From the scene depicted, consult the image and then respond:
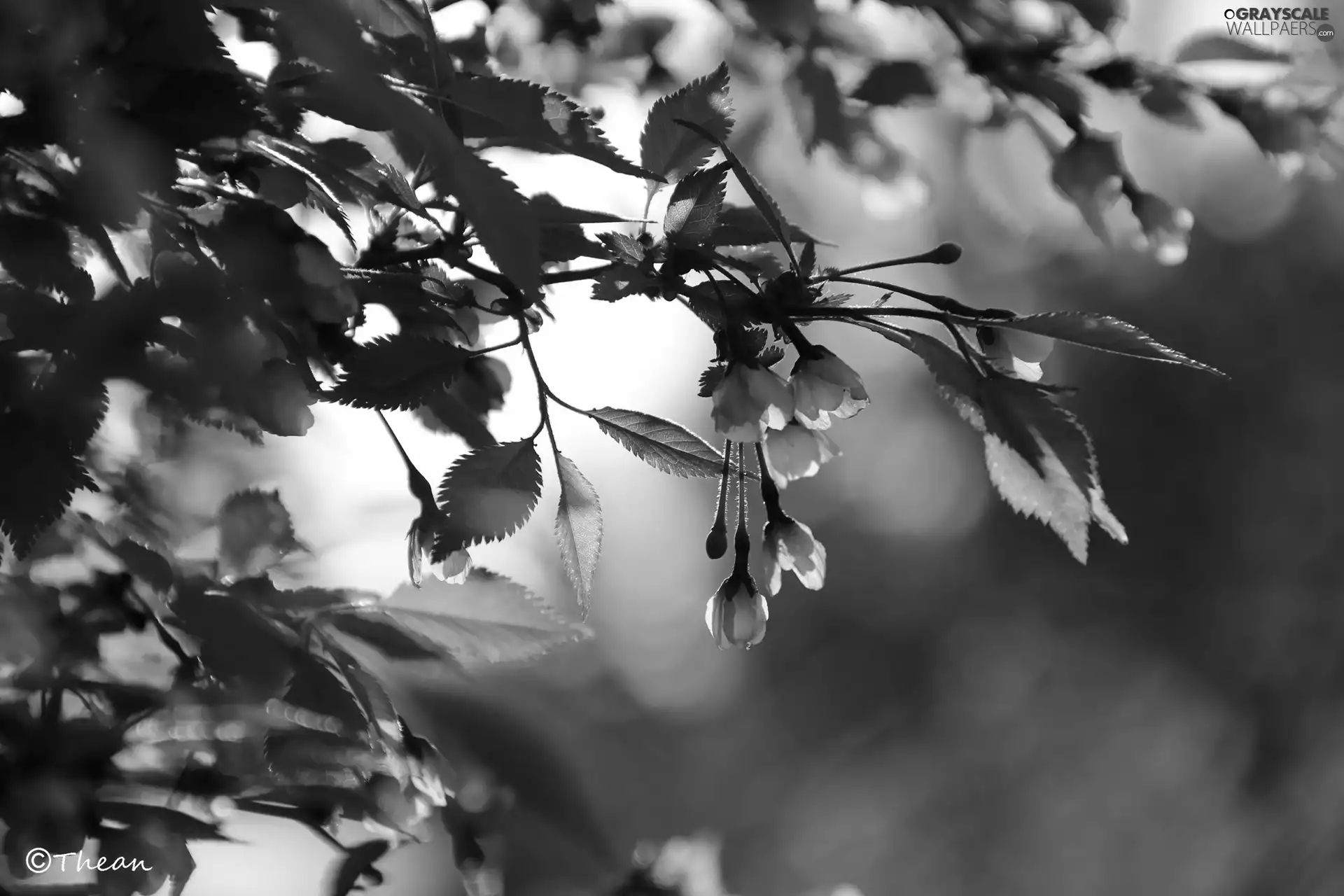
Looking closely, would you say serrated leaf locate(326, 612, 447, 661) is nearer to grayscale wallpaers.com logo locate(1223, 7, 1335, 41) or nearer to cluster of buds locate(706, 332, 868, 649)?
cluster of buds locate(706, 332, 868, 649)

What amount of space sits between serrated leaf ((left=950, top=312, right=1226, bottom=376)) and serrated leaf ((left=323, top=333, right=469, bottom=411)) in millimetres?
267

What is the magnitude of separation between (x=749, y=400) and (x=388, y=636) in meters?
0.30

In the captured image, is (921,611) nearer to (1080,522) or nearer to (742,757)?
(742,757)

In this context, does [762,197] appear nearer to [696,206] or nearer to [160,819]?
[696,206]

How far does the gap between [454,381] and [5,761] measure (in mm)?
358

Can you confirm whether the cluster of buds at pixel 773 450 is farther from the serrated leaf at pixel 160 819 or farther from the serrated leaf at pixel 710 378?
the serrated leaf at pixel 160 819

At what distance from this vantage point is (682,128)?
0.53 m

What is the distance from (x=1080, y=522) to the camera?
48cm

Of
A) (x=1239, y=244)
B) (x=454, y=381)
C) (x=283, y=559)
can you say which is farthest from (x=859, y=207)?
(x=1239, y=244)

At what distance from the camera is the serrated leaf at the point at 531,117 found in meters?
0.47

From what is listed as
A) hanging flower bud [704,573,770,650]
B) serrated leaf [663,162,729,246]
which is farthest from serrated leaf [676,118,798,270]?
hanging flower bud [704,573,770,650]

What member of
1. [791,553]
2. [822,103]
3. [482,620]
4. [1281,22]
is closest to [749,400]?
[791,553]

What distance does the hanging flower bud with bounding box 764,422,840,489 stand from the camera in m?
0.54

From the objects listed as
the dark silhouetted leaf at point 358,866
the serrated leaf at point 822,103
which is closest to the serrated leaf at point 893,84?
the serrated leaf at point 822,103
